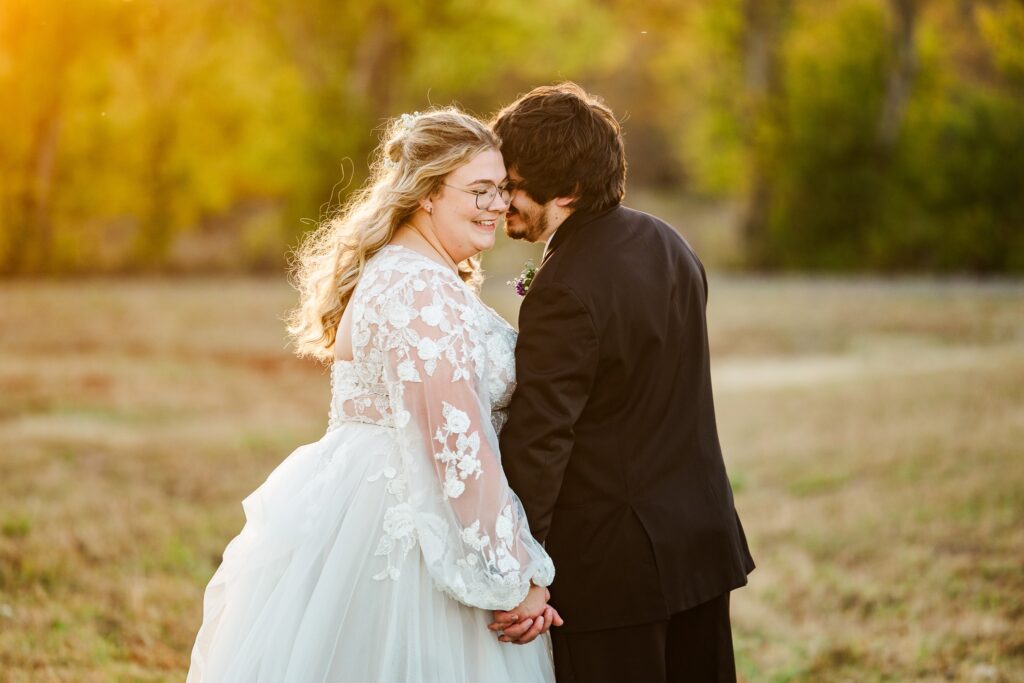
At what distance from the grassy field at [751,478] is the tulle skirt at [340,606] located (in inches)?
63.3

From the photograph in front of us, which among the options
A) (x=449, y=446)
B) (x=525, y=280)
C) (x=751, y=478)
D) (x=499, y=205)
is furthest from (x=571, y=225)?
(x=751, y=478)

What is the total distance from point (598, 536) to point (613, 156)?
3.73 feet

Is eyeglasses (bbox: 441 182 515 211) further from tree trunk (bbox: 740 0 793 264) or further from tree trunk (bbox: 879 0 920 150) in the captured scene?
tree trunk (bbox: 740 0 793 264)

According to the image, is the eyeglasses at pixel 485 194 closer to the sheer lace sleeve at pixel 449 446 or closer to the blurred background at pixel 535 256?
the sheer lace sleeve at pixel 449 446

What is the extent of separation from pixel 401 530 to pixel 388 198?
1.00 meters

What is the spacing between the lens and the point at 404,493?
3.25 m

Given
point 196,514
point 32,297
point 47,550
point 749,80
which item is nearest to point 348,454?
point 47,550

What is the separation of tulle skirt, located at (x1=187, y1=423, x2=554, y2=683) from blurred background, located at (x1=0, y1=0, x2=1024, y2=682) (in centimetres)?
132

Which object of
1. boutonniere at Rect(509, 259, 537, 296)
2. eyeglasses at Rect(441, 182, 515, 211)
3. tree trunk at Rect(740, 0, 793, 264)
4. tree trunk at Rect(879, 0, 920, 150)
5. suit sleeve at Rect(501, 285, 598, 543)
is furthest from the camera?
tree trunk at Rect(740, 0, 793, 264)

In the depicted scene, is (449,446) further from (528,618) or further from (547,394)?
(528,618)

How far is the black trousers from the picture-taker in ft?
10.6

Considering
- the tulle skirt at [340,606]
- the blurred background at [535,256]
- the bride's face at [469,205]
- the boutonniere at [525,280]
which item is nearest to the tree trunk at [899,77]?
the blurred background at [535,256]

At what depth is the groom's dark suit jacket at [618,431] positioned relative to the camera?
310 cm

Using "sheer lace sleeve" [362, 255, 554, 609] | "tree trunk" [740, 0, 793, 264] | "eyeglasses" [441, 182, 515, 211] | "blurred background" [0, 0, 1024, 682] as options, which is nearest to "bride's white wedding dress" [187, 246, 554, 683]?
"sheer lace sleeve" [362, 255, 554, 609]
